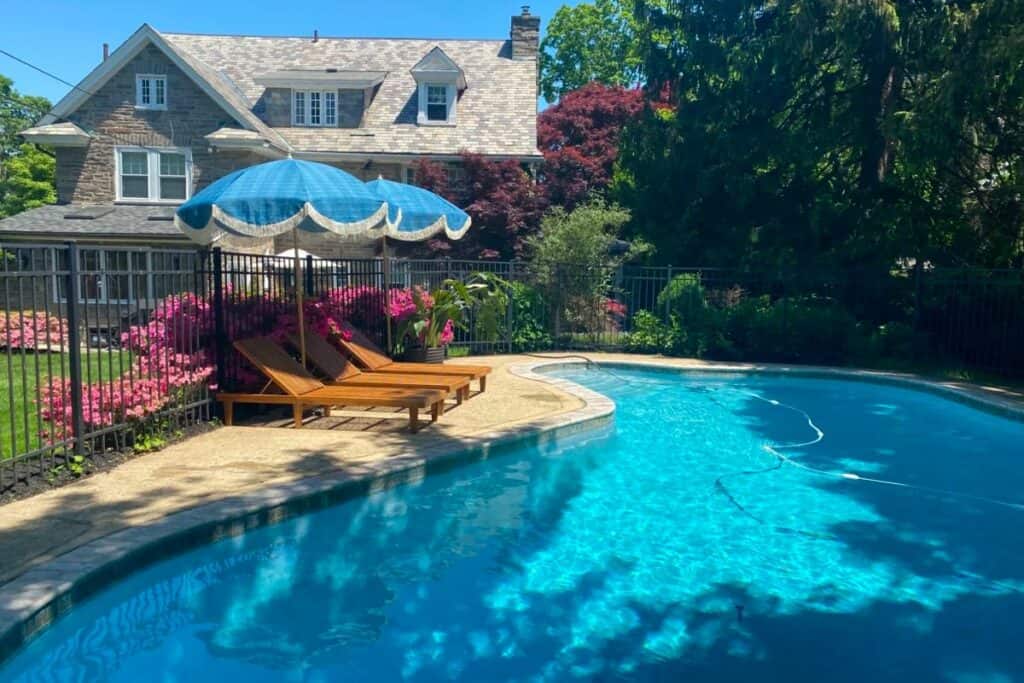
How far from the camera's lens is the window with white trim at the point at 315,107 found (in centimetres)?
2483

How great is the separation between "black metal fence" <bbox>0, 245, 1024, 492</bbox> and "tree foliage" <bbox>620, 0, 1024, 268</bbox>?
1529 millimetres

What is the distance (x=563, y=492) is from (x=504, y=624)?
2.72m

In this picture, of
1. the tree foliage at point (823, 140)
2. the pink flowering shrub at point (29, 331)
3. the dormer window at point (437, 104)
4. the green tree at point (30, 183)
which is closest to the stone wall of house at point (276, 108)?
the dormer window at point (437, 104)

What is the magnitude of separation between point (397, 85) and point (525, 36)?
17.5ft

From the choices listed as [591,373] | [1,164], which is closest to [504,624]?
[591,373]

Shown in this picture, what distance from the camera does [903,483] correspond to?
7.98 metres

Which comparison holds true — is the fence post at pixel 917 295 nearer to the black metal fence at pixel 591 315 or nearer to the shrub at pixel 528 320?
the black metal fence at pixel 591 315

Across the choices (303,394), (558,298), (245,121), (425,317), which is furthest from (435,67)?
(303,394)

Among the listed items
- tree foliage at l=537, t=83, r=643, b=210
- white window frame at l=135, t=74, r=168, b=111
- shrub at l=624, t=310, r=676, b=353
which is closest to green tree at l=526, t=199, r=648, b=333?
shrub at l=624, t=310, r=676, b=353

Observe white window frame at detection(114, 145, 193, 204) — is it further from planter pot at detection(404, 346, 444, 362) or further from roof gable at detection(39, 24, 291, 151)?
planter pot at detection(404, 346, 444, 362)

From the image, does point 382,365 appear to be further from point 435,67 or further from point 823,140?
point 435,67

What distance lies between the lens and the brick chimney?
27828 millimetres

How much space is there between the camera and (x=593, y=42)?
149 feet

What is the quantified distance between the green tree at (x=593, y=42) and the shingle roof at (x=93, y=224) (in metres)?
30.3
